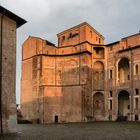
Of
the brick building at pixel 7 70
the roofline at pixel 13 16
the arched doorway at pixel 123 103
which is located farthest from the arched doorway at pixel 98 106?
the brick building at pixel 7 70

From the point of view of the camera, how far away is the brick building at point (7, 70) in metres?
23.3

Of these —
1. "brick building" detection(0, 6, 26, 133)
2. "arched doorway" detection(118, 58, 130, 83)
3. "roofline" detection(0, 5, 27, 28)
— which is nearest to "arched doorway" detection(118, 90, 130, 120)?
"arched doorway" detection(118, 58, 130, 83)

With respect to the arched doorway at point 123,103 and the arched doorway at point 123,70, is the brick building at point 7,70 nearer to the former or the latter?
the arched doorway at point 123,70

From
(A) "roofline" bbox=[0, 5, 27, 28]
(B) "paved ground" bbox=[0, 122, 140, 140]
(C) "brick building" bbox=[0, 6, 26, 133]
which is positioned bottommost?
(B) "paved ground" bbox=[0, 122, 140, 140]

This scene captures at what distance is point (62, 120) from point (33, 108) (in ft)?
18.9

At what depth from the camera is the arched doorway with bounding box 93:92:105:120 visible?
55562 mm

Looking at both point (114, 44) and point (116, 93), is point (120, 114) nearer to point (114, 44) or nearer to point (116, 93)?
point (116, 93)

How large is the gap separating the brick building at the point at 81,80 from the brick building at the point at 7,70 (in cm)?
2994

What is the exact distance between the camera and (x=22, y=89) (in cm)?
6069

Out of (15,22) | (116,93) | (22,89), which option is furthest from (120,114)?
(15,22)

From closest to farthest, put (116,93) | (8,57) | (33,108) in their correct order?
(8,57)
(116,93)
(33,108)

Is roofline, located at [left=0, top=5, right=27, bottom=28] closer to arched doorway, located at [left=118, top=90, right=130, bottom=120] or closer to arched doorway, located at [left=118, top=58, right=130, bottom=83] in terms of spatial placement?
arched doorway, located at [left=118, top=58, right=130, bottom=83]

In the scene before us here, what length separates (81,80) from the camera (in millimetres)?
55094

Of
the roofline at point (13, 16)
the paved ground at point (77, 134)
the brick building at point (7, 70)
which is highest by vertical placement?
the roofline at point (13, 16)
